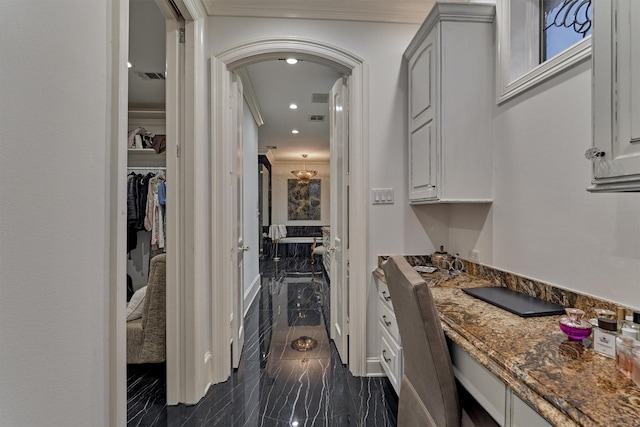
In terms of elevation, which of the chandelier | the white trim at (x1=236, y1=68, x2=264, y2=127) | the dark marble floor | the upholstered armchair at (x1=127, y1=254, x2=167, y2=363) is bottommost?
the dark marble floor

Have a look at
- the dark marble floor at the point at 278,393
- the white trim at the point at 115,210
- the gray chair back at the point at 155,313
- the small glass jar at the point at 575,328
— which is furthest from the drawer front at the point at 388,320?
the gray chair back at the point at 155,313

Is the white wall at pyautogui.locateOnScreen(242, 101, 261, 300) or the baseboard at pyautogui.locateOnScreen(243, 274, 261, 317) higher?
the white wall at pyautogui.locateOnScreen(242, 101, 261, 300)

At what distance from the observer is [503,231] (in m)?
1.77

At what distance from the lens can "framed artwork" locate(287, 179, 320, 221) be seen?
895cm

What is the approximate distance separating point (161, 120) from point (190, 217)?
2.82 metres

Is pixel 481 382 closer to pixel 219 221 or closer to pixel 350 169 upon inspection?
pixel 350 169

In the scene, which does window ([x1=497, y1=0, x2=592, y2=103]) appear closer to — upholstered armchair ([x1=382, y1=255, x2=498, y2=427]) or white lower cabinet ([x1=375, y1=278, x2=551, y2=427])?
upholstered armchair ([x1=382, y1=255, x2=498, y2=427])

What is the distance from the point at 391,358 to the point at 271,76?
3029 mm

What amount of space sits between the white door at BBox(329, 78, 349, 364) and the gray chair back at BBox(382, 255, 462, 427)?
111 cm

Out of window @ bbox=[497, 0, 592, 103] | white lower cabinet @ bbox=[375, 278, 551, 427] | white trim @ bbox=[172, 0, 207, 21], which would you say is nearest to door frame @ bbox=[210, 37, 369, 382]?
white trim @ bbox=[172, 0, 207, 21]

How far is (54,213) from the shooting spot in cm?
79

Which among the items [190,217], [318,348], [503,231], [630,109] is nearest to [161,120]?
[190,217]

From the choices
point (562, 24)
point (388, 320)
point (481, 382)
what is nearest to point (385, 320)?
point (388, 320)

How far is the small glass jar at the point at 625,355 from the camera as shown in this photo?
78 cm
